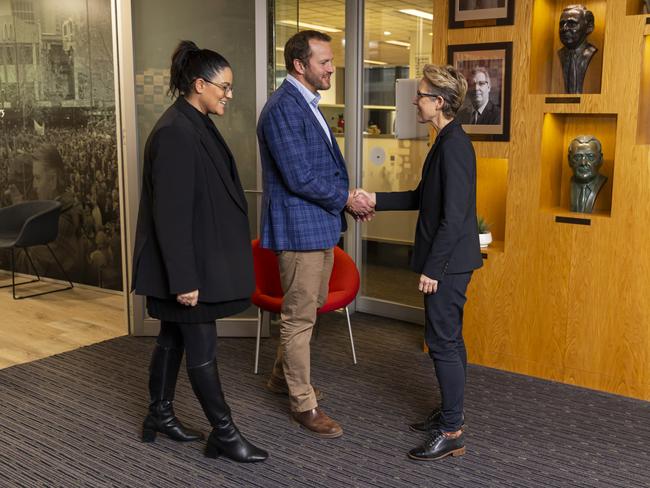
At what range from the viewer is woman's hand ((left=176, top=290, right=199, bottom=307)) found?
2.62 m

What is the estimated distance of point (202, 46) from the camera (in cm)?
446

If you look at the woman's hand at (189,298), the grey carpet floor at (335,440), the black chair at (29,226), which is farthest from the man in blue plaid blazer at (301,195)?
the black chair at (29,226)

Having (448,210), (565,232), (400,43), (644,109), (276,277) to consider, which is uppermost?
(400,43)

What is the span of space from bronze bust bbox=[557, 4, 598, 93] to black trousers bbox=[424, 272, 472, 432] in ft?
4.75

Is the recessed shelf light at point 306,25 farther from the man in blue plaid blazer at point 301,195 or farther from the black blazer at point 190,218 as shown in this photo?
the black blazer at point 190,218

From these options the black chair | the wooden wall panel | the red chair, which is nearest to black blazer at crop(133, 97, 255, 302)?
the red chair

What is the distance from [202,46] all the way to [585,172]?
2.36 m

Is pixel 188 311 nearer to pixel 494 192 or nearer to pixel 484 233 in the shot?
pixel 484 233

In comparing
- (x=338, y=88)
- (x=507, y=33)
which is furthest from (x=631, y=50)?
(x=338, y=88)

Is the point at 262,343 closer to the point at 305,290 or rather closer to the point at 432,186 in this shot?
the point at 305,290

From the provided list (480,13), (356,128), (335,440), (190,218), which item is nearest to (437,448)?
(335,440)

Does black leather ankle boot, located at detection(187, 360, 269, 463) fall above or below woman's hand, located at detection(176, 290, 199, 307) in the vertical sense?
below

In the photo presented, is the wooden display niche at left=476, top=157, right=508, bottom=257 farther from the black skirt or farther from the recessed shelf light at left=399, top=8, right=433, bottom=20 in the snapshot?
the black skirt

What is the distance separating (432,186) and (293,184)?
22.9 inches
